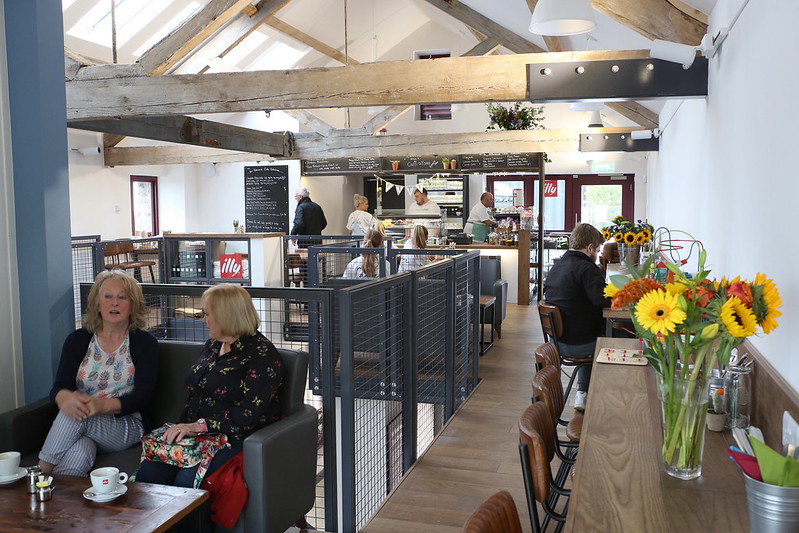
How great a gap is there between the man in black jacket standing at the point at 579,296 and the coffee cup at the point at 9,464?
3.36 m

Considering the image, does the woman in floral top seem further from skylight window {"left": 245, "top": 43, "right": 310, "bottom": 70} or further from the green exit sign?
the green exit sign

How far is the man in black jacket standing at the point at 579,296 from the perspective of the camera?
471 centimetres

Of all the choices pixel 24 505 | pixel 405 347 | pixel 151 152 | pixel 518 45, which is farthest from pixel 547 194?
pixel 24 505

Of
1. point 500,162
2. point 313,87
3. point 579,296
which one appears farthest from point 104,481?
point 500,162

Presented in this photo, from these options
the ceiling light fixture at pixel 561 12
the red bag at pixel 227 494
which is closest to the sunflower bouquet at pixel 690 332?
the red bag at pixel 227 494

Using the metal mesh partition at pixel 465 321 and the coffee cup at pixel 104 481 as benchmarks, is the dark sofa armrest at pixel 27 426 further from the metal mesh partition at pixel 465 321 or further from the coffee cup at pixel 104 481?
the metal mesh partition at pixel 465 321

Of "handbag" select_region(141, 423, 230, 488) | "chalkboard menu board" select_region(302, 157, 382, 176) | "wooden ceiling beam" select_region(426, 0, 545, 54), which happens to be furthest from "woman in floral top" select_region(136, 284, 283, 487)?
"chalkboard menu board" select_region(302, 157, 382, 176)

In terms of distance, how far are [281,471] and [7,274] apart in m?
1.64

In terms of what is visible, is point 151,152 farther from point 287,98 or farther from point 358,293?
point 358,293

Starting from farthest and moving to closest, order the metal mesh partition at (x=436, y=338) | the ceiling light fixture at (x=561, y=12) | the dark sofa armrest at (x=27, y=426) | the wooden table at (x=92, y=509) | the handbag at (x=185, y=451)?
the metal mesh partition at (x=436, y=338) → the ceiling light fixture at (x=561, y=12) → the dark sofa armrest at (x=27, y=426) → the handbag at (x=185, y=451) → the wooden table at (x=92, y=509)

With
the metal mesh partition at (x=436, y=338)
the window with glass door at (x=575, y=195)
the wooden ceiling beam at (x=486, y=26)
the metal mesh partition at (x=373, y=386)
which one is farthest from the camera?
the window with glass door at (x=575, y=195)

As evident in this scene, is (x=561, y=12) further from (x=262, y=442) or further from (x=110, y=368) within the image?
(x=110, y=368)

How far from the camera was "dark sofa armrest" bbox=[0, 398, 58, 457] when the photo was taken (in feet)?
9.55

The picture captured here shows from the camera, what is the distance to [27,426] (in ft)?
9.78
